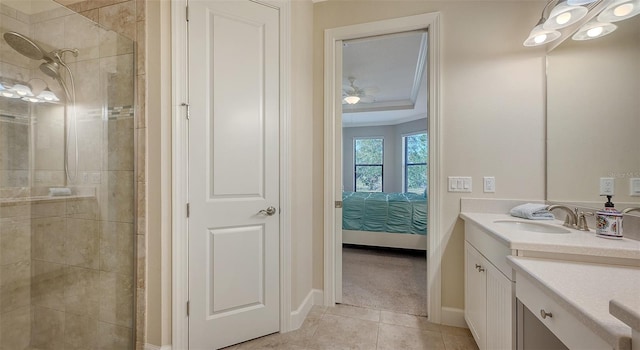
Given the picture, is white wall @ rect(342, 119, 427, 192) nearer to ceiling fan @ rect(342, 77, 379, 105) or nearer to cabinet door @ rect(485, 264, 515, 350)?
ceiling fan @ rect(342, 77, 379, 105)

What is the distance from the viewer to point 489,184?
1.90 metres

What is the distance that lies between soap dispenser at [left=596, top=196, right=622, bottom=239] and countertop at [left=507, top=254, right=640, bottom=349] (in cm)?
29

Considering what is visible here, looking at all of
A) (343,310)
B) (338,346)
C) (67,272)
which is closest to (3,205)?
(67,272)

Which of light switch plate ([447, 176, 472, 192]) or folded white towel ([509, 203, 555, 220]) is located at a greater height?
light switch plate ([447, 176, 472, 192])

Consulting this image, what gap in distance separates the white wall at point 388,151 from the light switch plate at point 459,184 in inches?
189

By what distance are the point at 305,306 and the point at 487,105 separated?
6.95 feet

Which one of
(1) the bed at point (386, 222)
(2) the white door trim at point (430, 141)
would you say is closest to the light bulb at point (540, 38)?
(2) the white door trim at point (430, 141)

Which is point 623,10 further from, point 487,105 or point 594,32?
point 487,105

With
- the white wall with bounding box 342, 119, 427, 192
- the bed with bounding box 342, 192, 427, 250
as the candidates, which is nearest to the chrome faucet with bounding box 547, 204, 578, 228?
the bed with bounding box 342, 192, 427, 250

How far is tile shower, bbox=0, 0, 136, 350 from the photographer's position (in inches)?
56.9

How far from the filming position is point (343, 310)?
214 centimetres

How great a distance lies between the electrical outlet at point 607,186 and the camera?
1.33 metres

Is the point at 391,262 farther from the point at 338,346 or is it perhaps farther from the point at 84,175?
the point at 84,175

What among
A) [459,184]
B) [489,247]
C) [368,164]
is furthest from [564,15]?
[368,164]
